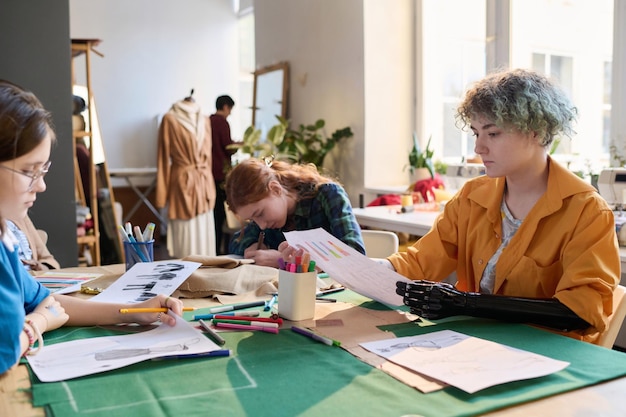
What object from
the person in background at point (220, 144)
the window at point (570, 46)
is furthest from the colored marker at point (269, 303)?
the person in background at point (220, 144)

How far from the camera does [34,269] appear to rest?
2.34 m

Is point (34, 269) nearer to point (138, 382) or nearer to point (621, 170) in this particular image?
point (138, 382)

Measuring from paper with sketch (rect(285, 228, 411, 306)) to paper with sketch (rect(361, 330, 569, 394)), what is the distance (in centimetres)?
25

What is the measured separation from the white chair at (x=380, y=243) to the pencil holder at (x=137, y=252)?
2.97ft

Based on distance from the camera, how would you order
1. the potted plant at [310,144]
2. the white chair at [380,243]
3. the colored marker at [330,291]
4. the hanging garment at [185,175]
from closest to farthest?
the colored marker at [330,291] < the white chair at [380,243] < the potted plant at [310,144] < the hanging garment at [185,175]

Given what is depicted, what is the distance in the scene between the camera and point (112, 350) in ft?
4.09

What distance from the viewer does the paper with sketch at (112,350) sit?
3.76 feet

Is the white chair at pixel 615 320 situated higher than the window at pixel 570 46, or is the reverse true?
the window at pixel 570 46

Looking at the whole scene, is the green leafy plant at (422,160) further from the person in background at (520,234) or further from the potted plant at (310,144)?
the person in background at (520,234)

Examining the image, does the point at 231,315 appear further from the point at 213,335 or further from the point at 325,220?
→ the point at 325,220

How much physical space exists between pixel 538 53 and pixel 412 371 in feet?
13.0

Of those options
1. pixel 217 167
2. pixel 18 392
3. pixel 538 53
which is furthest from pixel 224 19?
pixel 18 392

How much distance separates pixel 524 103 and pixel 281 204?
0.95 meters

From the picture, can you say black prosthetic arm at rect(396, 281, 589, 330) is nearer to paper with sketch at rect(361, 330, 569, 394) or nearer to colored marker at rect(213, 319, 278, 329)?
paper with sketch at rect(361, 330, 569, 394)
